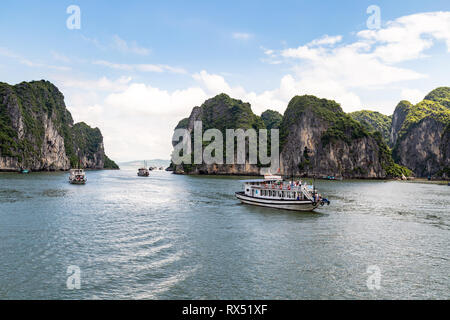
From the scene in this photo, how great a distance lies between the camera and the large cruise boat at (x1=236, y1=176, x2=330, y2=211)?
1971 inches

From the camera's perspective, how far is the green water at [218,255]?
1866 centimetres

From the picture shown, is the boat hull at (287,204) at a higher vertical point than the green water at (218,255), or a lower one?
higher

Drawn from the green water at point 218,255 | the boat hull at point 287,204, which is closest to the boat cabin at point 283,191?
the boat hull at point 287,204

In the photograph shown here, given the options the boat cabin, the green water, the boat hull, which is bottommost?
the green water

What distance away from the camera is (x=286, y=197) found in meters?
52.4

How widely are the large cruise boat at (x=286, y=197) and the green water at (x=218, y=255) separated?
14.4ft

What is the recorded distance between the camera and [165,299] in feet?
56.6

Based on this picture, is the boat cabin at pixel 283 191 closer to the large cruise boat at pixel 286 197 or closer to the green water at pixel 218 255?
the large cruise boat at pixel 286 197

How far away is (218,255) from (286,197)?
29.2m

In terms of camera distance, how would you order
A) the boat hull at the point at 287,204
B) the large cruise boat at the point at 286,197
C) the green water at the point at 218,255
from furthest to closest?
the large cruise boat at the point at 286,197 → the boat hull at the point at 287,204 → the green water at the point at 218,255

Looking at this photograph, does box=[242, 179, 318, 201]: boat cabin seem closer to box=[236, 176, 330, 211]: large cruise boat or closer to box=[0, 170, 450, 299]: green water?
box=[236, 176, 330, 211]: large cruise boat

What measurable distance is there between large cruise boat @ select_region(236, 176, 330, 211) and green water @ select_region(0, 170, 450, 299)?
173 inches

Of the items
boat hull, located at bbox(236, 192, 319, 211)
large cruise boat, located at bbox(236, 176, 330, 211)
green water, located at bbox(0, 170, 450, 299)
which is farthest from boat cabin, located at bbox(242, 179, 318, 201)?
green water, located at bbox(0, 170, 450, 299)
